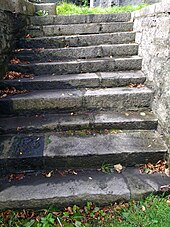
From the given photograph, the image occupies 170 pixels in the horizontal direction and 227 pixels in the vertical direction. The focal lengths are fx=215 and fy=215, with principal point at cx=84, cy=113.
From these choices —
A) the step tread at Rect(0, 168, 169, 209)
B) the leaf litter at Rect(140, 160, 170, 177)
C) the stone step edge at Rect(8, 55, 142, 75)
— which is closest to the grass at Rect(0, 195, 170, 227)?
the step tread at Rect(0, 168, 169, 209)

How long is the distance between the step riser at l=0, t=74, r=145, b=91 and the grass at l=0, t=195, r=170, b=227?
170 cm

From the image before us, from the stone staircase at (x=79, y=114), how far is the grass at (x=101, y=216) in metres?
0.10

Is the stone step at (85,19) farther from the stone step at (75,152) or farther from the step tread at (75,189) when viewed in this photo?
the step tread at (75,189)

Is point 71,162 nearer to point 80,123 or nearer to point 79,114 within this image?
point 80,123

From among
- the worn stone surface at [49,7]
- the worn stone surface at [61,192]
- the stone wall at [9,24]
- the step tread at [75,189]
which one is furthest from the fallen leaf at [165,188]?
the worn stone surface at [49,7]

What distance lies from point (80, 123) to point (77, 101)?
37cm

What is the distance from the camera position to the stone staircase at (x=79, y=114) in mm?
2207

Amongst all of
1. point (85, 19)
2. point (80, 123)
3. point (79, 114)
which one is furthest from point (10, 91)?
point (85, 19)

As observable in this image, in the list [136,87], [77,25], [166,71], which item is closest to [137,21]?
[77,25]

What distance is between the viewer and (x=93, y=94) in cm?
294

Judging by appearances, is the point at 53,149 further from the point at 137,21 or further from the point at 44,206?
the point at 137,21

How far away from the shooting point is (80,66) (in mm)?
3467

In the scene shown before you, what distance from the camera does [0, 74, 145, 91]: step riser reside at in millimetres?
3188

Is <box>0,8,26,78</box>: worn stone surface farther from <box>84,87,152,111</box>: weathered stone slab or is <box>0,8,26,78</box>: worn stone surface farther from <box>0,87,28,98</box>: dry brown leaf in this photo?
<box>84,87,152,111</box>: weathered stone slab
